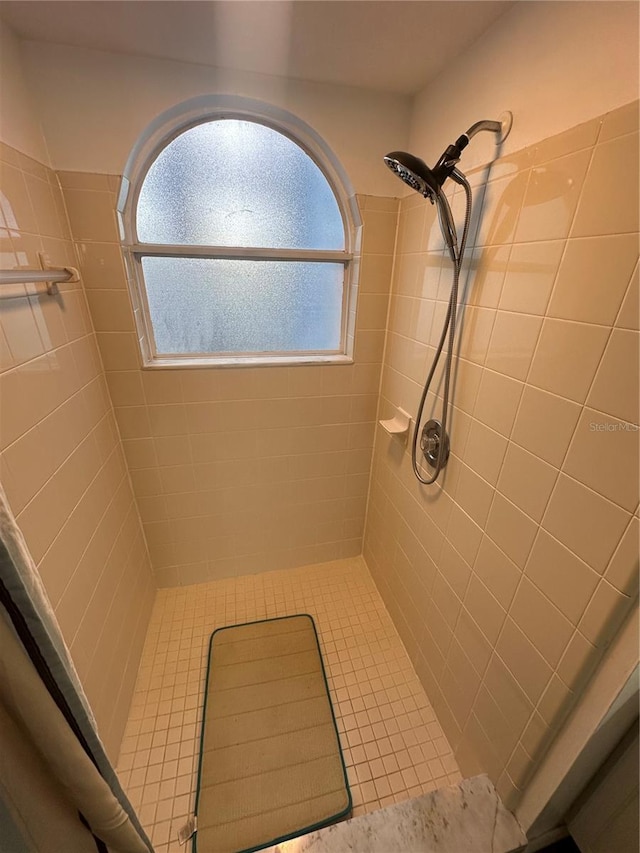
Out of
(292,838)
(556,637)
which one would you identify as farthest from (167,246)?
(292,838)

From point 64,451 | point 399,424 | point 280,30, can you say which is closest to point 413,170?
point 280,30

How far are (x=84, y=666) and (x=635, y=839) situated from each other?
5.13ft

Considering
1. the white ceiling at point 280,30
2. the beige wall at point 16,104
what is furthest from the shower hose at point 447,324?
the beige wall at point 16,104

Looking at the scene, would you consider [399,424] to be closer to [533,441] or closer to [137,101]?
[533,441]

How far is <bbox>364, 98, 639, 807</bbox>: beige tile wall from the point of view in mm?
650

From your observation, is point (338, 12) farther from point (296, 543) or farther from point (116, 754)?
point (116, 754)

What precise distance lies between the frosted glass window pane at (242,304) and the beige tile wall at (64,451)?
30cm

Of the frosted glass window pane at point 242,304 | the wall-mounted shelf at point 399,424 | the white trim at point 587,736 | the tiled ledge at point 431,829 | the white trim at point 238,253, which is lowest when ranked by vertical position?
the tiled ledge at point 431,829

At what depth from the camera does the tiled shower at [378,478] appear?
2.33 feet

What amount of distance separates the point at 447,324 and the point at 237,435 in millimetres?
1032

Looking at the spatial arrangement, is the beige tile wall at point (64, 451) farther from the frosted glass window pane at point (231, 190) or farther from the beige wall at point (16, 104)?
the frosted glass window pane at point (231, 190)

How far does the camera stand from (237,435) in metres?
1.58

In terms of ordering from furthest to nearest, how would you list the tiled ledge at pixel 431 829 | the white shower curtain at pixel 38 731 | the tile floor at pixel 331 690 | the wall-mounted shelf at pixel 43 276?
the tile floor at pixel 331 690
the tiled ledge at pixel 431 829
the wall-mounted shelf at pixel 43 276
the white shower curtain at pixel 38 731

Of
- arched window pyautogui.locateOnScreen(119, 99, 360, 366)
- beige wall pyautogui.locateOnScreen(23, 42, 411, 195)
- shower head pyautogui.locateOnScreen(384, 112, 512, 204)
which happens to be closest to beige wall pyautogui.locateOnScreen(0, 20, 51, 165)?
beige wall pyautogui.locateOnScreen(23, 42, 411, 195)
